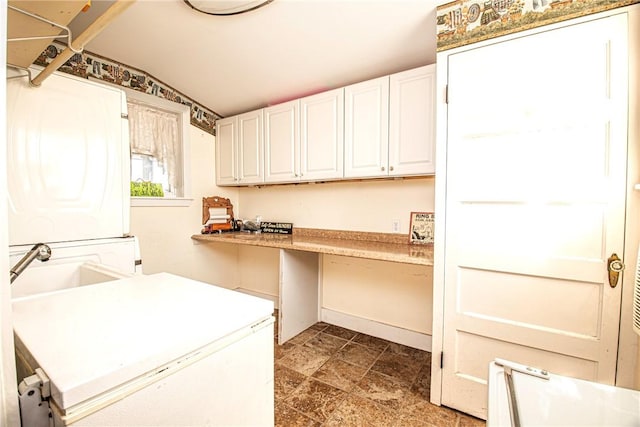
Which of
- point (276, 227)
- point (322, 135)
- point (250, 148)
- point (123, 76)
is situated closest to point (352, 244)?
point (322, 135)

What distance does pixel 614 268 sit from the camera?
1.26 m

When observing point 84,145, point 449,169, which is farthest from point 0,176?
point 449,169

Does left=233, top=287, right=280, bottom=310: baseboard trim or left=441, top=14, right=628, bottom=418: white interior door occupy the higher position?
left=441, top=14, right=628, bottom=418: white interior door

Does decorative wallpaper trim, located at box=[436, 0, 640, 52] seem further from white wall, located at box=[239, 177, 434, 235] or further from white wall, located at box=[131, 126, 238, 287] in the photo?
white wall, located at box=[131, 126, 238, 287]

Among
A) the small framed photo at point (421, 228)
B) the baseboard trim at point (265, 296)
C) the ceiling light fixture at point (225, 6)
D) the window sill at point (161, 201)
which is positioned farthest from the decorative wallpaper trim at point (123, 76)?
the small framed photo at point (421, 228)

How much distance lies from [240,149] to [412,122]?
1.86 meters

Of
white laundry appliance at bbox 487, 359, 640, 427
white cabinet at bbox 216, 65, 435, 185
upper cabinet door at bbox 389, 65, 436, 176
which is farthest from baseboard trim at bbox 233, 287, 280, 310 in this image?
white laundry appliance at bbox 487, 359, 640, 427

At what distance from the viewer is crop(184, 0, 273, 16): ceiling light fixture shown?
1.69m

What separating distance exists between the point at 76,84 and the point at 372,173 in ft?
6.40

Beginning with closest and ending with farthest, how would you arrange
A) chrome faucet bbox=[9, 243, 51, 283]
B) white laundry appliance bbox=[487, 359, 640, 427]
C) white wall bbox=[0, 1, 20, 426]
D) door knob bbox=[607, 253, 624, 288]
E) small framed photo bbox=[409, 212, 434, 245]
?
white wall bbox=[0, 1, 20, 426] → white laundry appliance bbox=[487, 359, 640, 427] → chrome faucet bbox=[9, 243, 51, 283] → door knob bbox=[607, 253, 624, 288] → small framed photo bbox=[409, 212, 434, 245]

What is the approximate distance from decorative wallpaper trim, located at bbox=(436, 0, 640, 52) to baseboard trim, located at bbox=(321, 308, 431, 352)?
2.15 metres

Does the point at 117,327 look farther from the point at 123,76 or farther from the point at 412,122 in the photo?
the point at 123,76

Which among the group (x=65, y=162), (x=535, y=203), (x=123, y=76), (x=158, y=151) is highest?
(x=123, y=76)

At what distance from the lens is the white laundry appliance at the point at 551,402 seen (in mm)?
708
